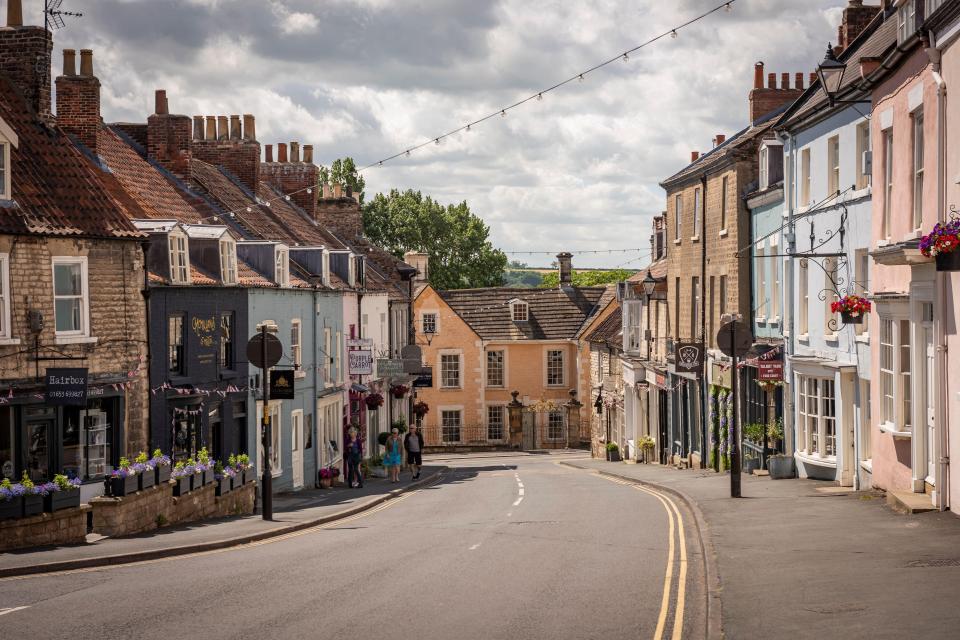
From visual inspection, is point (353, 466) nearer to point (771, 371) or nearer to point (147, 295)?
point (147, 295)

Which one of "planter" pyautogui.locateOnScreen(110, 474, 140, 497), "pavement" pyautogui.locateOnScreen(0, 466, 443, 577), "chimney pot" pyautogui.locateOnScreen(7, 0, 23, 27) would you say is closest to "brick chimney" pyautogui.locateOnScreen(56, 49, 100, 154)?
"chimney pot" pyautogui.locateOnScreen(7, 0, 23, 27)

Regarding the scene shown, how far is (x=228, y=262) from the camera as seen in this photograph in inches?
1299

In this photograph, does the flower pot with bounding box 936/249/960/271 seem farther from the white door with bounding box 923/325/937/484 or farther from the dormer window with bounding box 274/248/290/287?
the dormer window with bounding box 274/248/290/287

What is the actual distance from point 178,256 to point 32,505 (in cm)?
1074

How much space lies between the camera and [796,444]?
3025 cm

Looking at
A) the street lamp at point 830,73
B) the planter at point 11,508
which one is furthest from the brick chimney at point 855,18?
the planter at point 11,508

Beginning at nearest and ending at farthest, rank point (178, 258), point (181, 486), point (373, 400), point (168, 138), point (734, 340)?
point (181, 486), point (734, 340), point (178, 258), point (168, 138), point (373, 400)

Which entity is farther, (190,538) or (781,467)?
(781,467)

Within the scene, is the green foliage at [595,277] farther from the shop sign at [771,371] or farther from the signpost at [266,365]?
the signpost at [266,365]

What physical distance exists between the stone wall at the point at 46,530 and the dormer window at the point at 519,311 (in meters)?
54.3

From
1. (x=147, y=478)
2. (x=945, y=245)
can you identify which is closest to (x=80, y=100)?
(x=147, y=478)

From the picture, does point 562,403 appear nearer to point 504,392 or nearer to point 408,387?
point 504,392

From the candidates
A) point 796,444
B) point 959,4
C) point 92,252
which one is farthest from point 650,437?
point 959,4

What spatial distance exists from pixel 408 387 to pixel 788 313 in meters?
31.2
